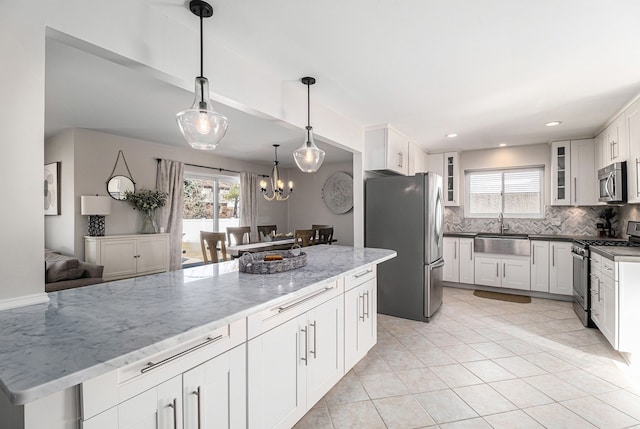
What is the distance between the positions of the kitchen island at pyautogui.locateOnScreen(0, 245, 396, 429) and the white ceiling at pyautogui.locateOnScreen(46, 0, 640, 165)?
151cm

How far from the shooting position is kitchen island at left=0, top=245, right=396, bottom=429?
783 mm

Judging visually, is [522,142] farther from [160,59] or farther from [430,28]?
[160,59]

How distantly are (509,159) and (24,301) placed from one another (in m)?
6.08

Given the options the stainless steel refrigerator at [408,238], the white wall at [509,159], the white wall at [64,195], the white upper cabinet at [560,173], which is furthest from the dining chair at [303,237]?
the white upper cabinet at [560,173]

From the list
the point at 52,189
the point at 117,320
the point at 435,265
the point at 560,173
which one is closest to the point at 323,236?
the point at 435,265

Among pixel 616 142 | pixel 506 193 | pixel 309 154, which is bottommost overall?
pixel 506 193

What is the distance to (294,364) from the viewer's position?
1694 millimetres

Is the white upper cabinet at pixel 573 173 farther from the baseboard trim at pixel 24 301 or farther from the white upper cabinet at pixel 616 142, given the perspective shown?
the baseboard trim at pixel 24 301

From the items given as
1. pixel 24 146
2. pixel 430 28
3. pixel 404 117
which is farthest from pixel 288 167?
pixel 24 146

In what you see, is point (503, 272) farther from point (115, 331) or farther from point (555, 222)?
point (115, 331)

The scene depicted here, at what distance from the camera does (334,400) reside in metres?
2.12

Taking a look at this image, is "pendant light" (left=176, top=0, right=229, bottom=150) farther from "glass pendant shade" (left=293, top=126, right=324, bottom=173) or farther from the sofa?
the sofa

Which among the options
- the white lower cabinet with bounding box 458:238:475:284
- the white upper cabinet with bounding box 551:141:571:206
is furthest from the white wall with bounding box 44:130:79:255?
the white upper cabinet with bounding box 551:141:571:206

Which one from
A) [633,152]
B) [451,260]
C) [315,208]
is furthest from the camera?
[315,208]
